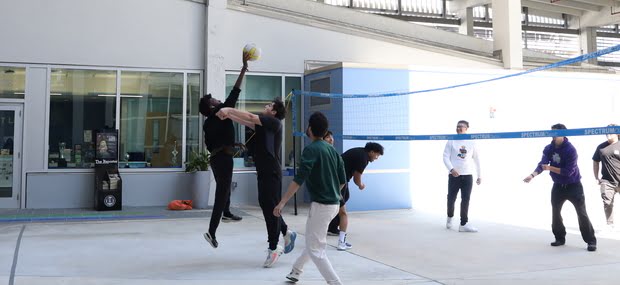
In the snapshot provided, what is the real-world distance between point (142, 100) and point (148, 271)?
723cm

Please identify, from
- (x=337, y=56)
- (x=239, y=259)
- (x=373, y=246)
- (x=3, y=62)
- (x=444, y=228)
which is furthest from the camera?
(x=337, y=56)

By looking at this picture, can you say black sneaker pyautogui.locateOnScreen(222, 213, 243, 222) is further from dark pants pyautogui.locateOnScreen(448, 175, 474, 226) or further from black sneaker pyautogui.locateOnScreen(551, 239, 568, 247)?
black sneaker pyautogui.locateOnScreen(551, 239, 568, 247)

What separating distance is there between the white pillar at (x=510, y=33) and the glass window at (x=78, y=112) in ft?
32.5

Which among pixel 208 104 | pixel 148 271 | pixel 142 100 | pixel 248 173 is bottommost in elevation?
pixel 148 271

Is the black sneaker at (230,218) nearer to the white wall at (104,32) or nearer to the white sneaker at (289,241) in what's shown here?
the white sneaker at (289,241)

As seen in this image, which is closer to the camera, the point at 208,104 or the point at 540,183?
the point at 208,104

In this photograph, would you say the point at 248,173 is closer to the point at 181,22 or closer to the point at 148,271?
the point at 181,22

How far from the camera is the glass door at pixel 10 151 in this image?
11.1m

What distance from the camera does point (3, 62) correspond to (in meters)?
11.1

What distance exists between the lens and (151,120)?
39.8ft

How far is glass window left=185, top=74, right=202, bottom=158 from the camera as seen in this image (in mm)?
12266

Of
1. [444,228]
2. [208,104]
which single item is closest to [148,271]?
[208,104]

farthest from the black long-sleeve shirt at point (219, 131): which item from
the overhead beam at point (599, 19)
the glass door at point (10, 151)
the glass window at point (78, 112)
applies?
the overhead beam at point (599, 19)

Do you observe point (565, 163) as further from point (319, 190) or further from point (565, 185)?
point (319, 190)
